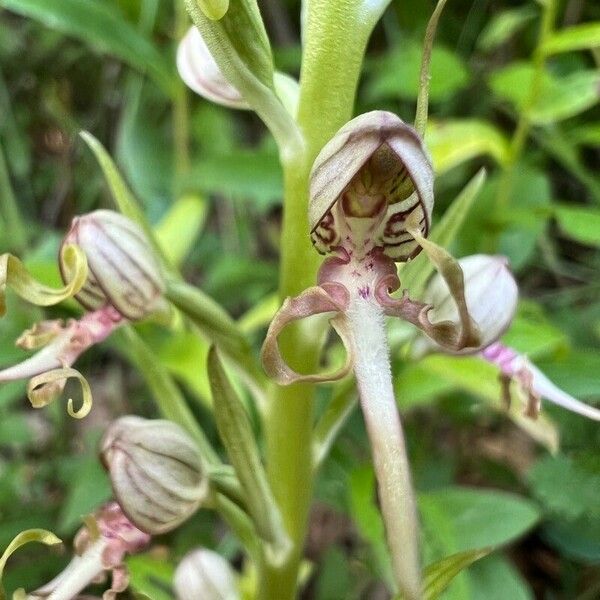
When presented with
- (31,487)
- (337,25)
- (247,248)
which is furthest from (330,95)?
(247,248)

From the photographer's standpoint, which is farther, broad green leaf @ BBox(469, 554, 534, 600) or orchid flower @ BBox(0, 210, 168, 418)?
broad green leaf @ BBox(469, 554, 534, 600)

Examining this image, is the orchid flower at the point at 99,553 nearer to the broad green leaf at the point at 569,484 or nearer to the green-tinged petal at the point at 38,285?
the green-tinged petal at the point at 38,285

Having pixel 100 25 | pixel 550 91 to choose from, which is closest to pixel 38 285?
pixel 100 25

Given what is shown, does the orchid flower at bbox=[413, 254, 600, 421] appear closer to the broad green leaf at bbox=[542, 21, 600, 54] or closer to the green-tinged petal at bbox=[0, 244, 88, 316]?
the green-tinged petal at bbox=[0, 244, 88, 316]

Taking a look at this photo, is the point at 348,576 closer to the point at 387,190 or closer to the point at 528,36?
the point at 387,190

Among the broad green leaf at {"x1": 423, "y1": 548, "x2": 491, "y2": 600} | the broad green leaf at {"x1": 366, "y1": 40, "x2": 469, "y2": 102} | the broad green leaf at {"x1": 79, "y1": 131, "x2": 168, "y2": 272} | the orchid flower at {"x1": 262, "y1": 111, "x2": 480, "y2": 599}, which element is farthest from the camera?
the broad green leaf at {"x1": 366, "y1": 40, "x2": 469, "y2": 102}

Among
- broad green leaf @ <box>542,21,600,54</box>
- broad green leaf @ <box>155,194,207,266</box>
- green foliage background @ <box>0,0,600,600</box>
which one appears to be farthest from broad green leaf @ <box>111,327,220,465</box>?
broad green leaf @ <box>542,21,600,54</box>
